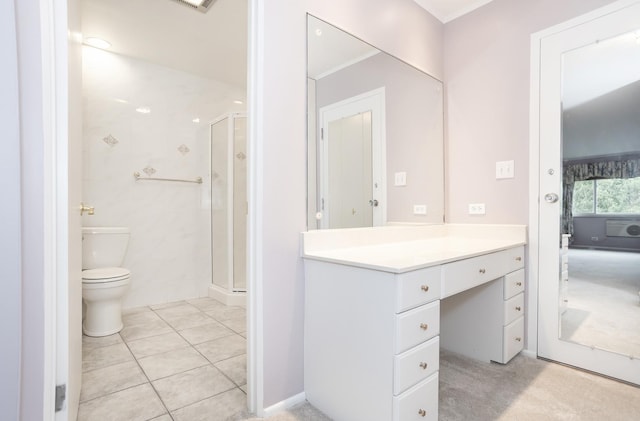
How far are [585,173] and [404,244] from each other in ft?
3.77

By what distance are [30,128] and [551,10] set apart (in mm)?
2739

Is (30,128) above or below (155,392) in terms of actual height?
above

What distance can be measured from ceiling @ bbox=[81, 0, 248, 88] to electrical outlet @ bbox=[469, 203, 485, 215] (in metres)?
2.17

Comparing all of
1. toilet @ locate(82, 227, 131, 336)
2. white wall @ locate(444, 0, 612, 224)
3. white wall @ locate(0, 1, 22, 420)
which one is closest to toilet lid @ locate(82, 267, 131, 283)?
toilet @ locate(82, 227, 131, 336)

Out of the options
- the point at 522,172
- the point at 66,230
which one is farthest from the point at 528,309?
the point at 66,230

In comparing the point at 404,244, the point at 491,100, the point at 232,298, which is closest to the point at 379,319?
the point at 404,244

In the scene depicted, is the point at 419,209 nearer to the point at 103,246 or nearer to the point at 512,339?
the point at 512,339

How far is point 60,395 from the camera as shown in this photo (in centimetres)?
111

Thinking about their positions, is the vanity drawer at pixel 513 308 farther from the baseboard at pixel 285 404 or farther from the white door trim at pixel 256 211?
the white door trim at pixel 256 211

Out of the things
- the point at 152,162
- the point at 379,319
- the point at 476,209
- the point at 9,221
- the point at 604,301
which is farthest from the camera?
the point at 152,162

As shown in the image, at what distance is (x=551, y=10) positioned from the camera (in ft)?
6.58

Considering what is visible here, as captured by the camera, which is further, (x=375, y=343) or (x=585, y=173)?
(x=585, y=173)

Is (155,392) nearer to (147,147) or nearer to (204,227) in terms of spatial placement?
(204,227)

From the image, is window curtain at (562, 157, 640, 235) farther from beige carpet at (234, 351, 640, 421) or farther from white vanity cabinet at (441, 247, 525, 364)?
beige carpet at (234, 351, 640, 421)
